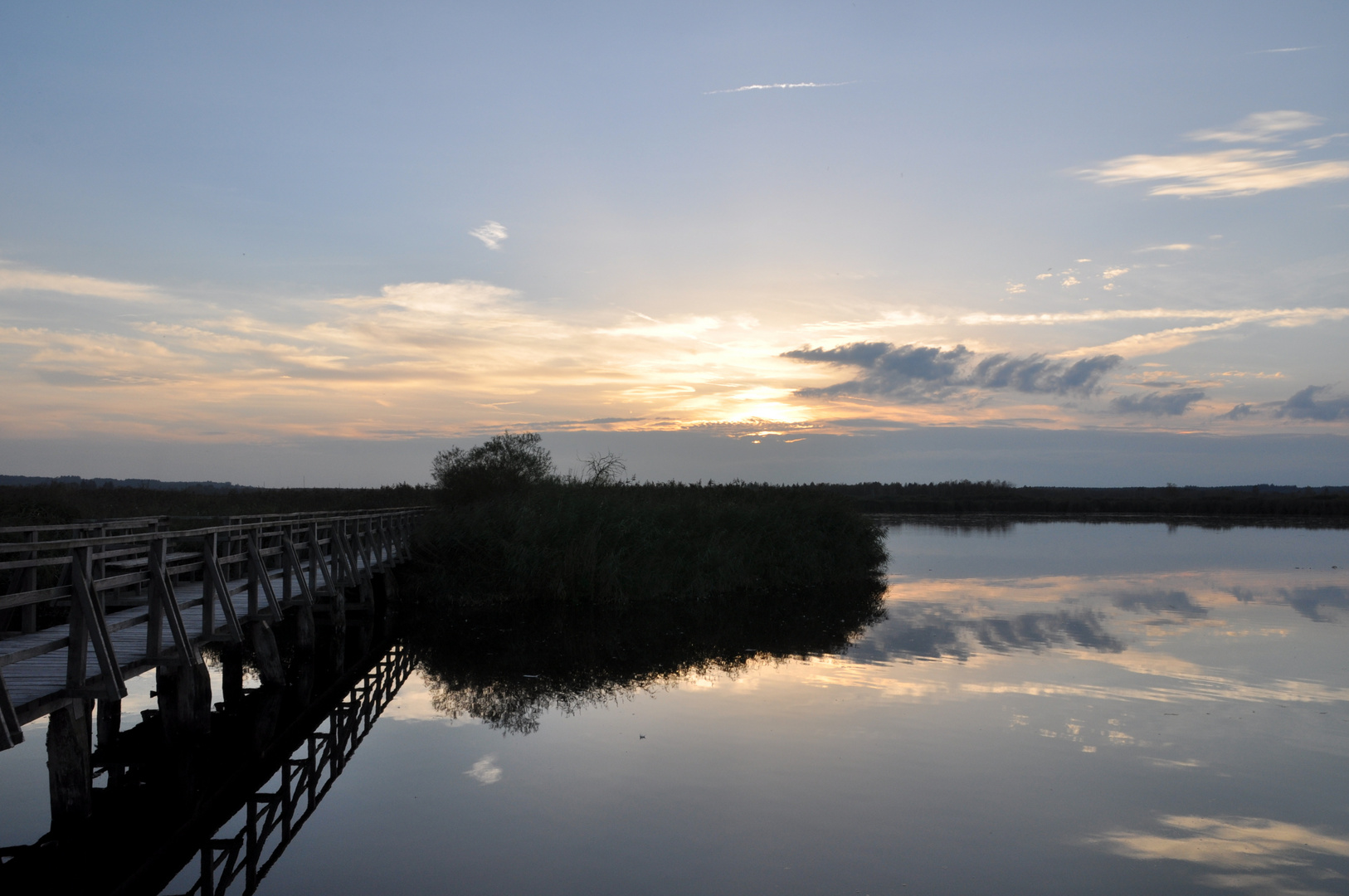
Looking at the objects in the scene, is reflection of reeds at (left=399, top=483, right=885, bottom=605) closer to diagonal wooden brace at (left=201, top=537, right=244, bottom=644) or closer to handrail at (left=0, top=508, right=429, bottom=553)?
handrail at (left=0, top=508, right=429, bottom=553)

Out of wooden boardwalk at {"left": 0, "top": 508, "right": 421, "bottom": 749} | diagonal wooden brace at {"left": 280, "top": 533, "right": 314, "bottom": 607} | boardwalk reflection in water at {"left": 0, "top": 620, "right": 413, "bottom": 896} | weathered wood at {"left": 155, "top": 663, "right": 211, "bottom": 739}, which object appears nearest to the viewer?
boardwalk reflection in water at {"left": 0, "top": 620, "right": 413, "bottom": 896}

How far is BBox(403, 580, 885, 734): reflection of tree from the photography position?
47.7 ft

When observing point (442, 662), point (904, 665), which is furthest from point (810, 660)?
point (442, 662)

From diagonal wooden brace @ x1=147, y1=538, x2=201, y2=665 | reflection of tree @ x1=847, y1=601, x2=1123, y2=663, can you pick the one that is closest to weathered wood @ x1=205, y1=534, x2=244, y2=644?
diagonal wooden brace @ x1=147, y1=538, x2=201, y2=665

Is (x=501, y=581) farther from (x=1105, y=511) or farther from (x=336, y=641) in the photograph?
(x=1105, y=511)

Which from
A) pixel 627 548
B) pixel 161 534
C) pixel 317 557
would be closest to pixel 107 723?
pixel 161 534

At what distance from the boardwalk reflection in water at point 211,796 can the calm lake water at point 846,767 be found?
0.89ft

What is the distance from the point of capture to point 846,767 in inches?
411

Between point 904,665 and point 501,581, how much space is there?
1183cm

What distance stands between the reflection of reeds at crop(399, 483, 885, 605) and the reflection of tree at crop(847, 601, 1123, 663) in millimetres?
6448

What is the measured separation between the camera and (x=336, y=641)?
675 inches

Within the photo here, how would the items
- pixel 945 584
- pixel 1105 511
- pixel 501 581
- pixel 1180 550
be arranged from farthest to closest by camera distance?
pixel 1105 511 < pixel 1180 550 < pixel 945 584 < pixel 501 581

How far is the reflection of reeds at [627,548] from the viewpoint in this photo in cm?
2431

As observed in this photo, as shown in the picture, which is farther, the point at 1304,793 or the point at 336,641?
the point at 336,641
